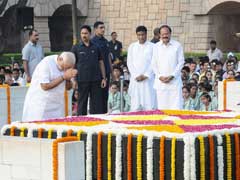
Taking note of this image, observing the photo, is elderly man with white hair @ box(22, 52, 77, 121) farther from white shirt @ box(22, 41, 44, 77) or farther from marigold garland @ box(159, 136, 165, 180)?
white shirt @ box(22, 41, 44, 77)

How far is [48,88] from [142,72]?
5.84 m

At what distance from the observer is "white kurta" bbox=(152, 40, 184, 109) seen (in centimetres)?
1571

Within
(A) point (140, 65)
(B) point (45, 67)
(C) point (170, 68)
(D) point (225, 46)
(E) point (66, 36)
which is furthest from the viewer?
(E) point (66, 36)

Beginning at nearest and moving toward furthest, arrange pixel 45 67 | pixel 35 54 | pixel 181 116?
pixel 181 116
pixel 45 67
pixel 35 54

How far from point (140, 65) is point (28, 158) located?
948 centimetres

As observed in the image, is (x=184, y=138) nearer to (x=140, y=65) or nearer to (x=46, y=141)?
(x=46, y=141)

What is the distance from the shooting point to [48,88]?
11.4 meters

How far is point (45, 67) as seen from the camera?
1137 cm

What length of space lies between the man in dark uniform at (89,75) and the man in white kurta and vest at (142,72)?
1406mm

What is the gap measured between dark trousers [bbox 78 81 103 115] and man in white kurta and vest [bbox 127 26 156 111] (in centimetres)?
151

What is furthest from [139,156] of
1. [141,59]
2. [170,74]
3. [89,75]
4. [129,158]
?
[141,59]

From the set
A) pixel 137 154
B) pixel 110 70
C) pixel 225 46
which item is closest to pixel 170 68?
pixel 110 70

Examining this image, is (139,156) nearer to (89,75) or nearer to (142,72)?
(89,75)

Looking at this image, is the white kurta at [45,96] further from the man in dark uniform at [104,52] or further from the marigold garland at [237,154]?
the man in dark uniform at [104,52]
